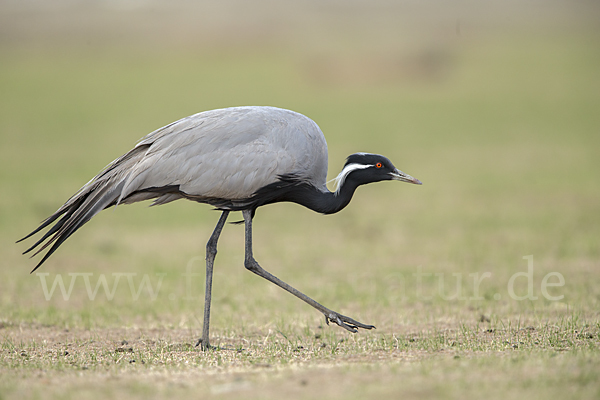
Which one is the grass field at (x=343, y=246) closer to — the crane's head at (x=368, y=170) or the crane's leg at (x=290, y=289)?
the crane's leg at (x=290, y=289)

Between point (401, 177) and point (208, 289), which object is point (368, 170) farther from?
→ point (208, 289)

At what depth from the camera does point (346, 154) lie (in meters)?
18.9

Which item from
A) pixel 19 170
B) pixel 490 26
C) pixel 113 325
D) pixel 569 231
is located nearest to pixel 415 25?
pixel 490 26

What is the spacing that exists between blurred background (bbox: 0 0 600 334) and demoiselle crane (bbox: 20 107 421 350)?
1410 millimetres

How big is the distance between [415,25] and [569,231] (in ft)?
149

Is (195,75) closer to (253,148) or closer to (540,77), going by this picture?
(540,77)

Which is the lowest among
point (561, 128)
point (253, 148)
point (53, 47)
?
point (253, 148)

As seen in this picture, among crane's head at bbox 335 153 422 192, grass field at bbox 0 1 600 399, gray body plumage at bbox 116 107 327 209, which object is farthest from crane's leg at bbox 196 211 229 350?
crane's head at bbox 335 153 422 192

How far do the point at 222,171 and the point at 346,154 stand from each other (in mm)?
12924

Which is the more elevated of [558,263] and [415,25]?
[415,25]

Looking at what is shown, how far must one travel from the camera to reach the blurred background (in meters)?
8.87

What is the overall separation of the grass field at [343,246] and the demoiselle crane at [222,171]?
988mm

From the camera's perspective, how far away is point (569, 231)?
11.5 m

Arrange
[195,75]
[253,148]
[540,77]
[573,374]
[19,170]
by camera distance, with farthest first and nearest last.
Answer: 1. [195,75]
2. [540,77]
3. [19,170]
4. [253,148]
5. [573,374]
